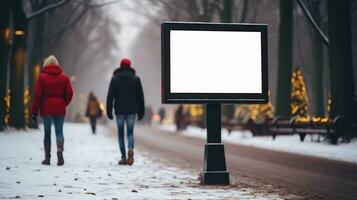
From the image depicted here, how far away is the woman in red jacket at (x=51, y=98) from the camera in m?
13.3

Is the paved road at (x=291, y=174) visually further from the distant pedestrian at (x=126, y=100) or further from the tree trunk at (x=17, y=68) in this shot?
the tree trunk at (x=17, y=68)

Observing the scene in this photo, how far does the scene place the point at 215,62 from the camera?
1110 centimetres

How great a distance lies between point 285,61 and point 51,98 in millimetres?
16389

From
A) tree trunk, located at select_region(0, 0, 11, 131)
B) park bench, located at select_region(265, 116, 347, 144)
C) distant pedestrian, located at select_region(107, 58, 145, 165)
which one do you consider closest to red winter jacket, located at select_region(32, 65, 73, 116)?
distant pedestrian, located at select_region(107, 58, 145, 165)

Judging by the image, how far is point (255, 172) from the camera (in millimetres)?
13711

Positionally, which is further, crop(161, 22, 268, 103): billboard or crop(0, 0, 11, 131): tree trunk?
crop(0, 0, 11, 131): tree trunk

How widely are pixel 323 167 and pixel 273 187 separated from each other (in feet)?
15.6

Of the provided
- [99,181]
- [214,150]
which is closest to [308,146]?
[214,150]

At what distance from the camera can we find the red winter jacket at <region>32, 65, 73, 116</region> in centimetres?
1325

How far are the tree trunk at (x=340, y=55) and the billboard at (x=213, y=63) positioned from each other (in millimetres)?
10540

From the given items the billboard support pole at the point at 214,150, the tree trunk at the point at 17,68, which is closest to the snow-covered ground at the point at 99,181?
the billboard support pole at the point at 214,150

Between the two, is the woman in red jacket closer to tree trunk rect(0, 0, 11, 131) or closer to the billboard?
the billboard

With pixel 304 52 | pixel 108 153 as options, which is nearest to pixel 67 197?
pixel 108 153

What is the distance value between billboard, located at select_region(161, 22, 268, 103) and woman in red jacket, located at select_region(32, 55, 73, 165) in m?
3.23
